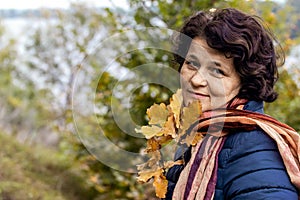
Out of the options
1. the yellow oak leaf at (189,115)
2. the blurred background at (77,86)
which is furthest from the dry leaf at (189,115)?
the blurred background at (77,86)

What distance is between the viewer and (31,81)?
8.72m

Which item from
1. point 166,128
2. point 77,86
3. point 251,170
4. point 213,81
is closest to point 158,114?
point 166,128

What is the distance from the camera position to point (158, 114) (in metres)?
1.28

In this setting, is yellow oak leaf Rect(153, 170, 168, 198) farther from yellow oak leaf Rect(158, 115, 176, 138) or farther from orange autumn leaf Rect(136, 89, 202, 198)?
yellow oak leaf Rect(158, 115, 176, 138)

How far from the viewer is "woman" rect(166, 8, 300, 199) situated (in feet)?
3.71

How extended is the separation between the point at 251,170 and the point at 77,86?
3.53 feet

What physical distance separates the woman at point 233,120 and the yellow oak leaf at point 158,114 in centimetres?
7

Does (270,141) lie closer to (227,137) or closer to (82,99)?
(227,137)

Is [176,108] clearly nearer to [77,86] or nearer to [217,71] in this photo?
[217,71]

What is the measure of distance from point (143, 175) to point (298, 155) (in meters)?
0.39

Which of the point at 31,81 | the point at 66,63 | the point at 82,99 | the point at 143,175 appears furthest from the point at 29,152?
the point at 143,175

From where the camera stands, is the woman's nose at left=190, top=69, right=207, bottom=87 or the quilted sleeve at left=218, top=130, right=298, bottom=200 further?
the woman's nose at left=190, top=69, right=207, bottom=87

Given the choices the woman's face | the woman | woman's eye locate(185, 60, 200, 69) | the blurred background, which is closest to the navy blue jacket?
the woman

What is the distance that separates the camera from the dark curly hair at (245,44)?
1.26 meters
